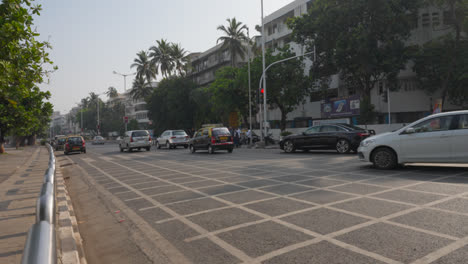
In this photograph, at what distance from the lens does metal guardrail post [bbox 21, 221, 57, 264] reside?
1.67m

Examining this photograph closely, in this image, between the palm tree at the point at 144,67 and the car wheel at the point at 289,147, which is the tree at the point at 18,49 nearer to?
the car wheel at the point at 289,147

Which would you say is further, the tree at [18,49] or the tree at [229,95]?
the tree at [229,95]

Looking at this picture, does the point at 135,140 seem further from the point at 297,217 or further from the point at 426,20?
the point at 426,20

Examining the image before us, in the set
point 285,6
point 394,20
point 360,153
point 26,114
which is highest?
point 285,6

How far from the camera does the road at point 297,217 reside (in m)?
3.74

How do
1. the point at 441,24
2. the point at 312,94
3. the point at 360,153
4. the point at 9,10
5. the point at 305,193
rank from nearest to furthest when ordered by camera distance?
1. the point at 305,193
2. the point at 9,10
3. the point at 360,153
4. the point at 441,24
5. the point at 312,94

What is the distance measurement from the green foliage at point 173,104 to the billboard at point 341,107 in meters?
19.2

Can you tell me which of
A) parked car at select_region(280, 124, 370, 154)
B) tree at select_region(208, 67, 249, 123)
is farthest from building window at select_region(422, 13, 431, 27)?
parked car at select_region(280, 124, 370, 154)

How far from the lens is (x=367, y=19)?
2538 cm

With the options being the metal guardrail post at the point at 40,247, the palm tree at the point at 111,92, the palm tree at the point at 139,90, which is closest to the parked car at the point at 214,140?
the metal guardrail post at the point at 40,247

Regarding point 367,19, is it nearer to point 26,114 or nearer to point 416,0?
point 416,0

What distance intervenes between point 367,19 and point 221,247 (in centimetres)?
2571

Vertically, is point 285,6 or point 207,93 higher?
point 285,6

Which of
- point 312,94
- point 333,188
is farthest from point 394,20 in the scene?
point 333,188
